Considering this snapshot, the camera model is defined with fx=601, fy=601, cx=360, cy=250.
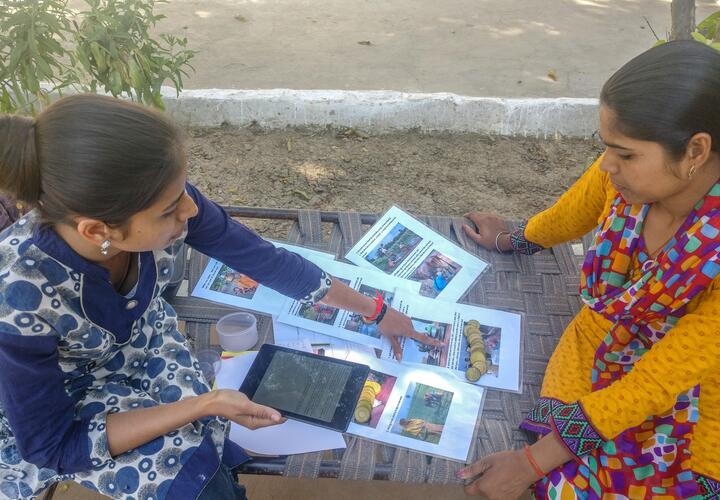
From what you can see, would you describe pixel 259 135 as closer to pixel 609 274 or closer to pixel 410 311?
pixel 410 311

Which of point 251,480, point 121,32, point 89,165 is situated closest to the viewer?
point 89,165

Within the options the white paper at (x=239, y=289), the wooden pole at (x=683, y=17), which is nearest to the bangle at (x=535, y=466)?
the white paper at (x=239, y=289)

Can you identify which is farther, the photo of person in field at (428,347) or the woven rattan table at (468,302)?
the photo of person in field at (428,347)

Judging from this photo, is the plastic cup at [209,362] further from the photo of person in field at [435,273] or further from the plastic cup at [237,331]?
the photo of person in field at [435,273]

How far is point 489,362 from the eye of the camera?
5.32 feet

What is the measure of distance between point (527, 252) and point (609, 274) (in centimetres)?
45

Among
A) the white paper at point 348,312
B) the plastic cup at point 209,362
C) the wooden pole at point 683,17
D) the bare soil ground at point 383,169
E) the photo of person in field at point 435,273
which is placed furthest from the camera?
the bare soil ground at point 383,169

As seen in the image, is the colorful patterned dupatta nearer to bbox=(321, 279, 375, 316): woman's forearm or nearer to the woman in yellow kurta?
the woman in yellow kurta

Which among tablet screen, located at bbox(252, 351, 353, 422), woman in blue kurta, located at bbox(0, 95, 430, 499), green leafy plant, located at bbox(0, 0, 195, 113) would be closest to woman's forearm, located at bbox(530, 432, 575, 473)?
tablet screen, located at bbox(252, 351, 353, 422)

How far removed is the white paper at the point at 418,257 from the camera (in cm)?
184

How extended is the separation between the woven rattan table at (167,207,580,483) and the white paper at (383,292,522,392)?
0.03m

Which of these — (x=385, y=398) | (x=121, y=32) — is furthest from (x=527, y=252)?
(x=121, y=32)

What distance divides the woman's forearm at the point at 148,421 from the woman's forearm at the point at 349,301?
51cm

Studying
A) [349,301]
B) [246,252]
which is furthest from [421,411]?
[246,252]
